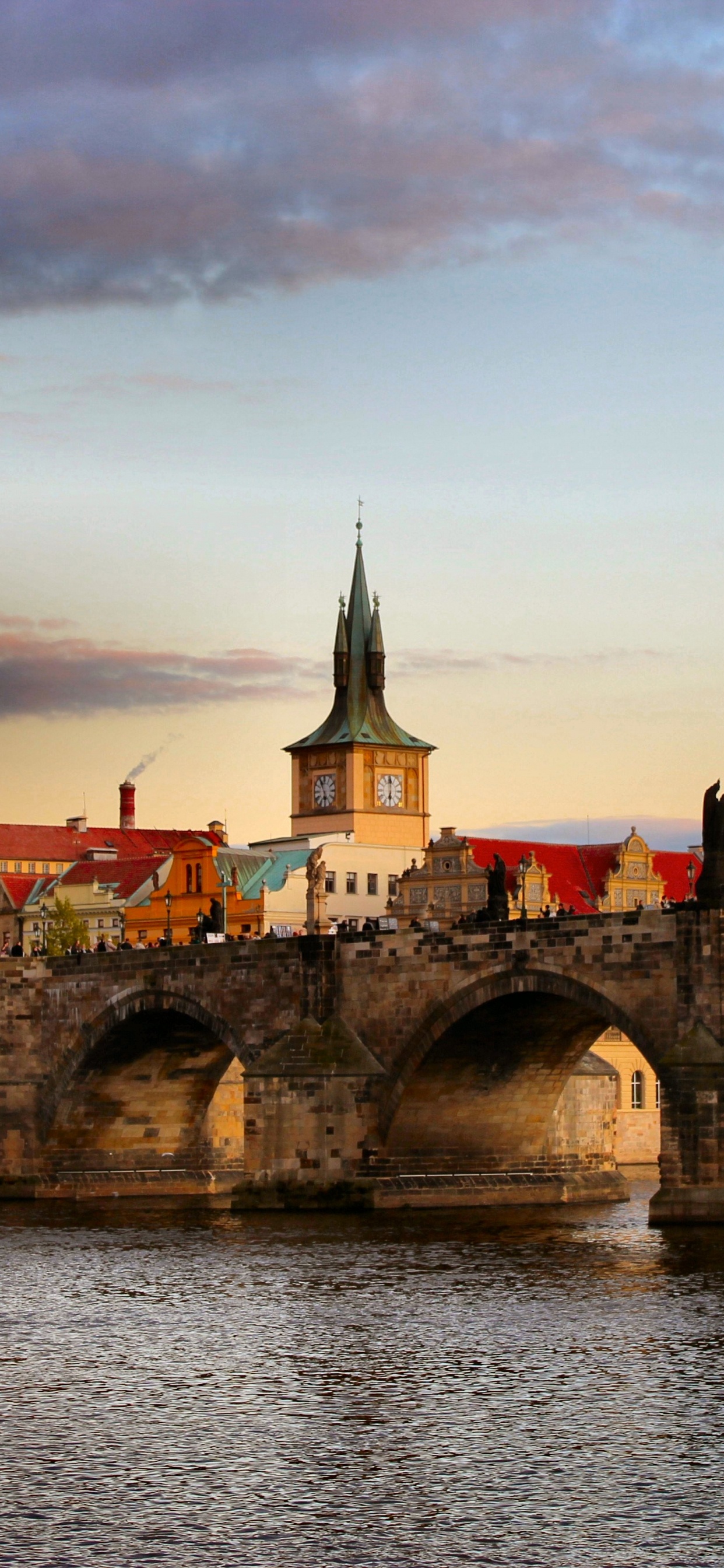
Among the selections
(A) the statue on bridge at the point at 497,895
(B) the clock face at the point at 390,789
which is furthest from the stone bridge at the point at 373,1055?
(B) the clock face at the point at 390,789

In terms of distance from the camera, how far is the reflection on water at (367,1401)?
20.6 metres

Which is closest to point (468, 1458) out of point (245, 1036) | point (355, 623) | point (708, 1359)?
point (708, 1359)

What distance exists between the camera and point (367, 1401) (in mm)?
27250

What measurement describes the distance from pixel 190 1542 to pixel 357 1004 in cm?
3075

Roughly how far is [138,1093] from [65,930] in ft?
115

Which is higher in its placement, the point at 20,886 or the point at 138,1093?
the point at 20,886

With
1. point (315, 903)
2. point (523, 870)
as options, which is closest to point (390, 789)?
point (523, 870)

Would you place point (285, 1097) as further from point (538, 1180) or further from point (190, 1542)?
point (190, 1542)

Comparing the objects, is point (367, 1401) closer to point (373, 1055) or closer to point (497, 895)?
point (497, 895)

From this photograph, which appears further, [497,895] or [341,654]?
[341,654]

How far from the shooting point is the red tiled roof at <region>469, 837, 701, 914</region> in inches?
3597

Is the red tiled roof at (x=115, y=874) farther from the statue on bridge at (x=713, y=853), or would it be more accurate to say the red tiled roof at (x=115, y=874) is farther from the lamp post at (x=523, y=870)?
the statue on bridge at (x=713, y=853)

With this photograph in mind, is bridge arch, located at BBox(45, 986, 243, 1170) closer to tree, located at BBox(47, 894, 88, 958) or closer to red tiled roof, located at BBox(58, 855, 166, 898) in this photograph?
tree, located at BBox(47, 894, 88, 958)

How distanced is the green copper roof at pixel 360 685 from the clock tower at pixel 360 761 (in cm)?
3
